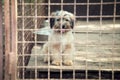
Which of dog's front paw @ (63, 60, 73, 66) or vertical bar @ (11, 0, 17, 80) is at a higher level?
vertical bar @ (11, 0, 17, 80)

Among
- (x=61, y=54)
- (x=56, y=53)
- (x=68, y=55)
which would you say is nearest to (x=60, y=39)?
(x=56, y=53)

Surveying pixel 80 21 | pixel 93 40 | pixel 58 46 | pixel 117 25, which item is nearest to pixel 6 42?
pixel 58 46

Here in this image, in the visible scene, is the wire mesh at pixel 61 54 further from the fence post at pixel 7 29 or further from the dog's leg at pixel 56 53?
the fence post at pixel 7 29

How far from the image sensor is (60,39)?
537cm

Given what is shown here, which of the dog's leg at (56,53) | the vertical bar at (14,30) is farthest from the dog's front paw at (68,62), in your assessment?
the vertical bar at (14,30)

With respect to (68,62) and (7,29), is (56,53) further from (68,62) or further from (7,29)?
(7,29)

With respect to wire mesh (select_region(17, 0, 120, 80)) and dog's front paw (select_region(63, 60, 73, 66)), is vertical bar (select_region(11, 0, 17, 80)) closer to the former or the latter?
wire mesh (select_region(17, 0, 120, 80))

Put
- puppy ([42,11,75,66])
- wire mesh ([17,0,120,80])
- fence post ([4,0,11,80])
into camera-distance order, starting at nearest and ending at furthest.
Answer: fence post ([4,0,11,80]), wire mesh ([17,0,120,80]), puppy ([42,11,75,66])

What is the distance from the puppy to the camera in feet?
17.1

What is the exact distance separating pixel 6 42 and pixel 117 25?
5.89m

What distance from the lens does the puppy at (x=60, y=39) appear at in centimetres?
521

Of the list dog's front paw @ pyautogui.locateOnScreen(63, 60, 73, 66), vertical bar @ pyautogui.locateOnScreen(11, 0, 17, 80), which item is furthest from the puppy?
vertical bar @ pyautogui.locateOnScreen(11, 0, 17, 80)

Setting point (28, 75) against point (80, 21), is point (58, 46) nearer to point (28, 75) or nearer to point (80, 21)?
point (28, 75)

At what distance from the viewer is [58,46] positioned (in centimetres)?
543
